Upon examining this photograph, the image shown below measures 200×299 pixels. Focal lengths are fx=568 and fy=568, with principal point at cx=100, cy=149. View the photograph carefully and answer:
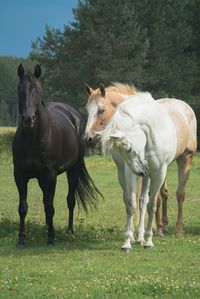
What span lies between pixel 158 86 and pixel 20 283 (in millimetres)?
34768

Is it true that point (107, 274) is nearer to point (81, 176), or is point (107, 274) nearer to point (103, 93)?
point (103, 93)

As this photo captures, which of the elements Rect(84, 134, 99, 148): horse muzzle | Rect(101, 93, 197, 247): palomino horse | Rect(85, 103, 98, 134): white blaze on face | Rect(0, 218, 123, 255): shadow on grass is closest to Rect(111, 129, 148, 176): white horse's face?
Rect(101, 93, 197, 247): palomino horse

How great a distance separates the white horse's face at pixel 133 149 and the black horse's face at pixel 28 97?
1.21 meters

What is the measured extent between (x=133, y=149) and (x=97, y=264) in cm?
147

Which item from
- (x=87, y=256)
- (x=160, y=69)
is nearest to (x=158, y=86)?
(x=160, y=69)

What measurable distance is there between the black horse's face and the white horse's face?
121 cm

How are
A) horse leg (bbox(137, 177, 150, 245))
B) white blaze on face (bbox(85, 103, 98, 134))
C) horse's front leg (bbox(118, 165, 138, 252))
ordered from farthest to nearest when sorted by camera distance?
horse leg (bbox(137, 177, 150, 245)) < horse's front leg (bbox(118, 165, 138, 252)) < white blaze on face (bbox(85, 103, 98, 134))

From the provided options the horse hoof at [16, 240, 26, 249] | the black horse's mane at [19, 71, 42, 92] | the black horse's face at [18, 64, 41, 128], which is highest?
the black horse's mane at [19, 71, 42, 92]

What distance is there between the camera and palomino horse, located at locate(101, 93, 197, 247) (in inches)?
277

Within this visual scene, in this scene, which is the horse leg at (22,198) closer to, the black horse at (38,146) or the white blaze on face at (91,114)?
the black horse at (38,146)

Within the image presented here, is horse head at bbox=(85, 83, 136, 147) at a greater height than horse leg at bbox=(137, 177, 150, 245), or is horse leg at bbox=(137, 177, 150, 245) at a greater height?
horse head at bbox=(85, 83, 136, 147)

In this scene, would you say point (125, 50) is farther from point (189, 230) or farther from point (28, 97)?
point (28, 97)

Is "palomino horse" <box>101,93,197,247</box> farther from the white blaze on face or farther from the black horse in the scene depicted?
the black horse

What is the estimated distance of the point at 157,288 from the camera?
5363mm
